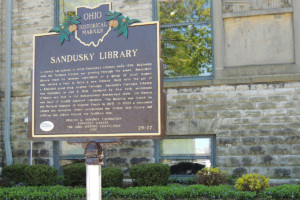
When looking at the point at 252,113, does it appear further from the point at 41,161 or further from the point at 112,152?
the point at 41,161

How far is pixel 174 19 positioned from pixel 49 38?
21.9 ft

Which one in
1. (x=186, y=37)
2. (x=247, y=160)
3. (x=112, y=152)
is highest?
(x=186, y=37)

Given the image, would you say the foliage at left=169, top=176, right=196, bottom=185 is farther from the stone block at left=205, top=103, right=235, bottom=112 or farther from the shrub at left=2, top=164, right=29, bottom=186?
the shrub at left=2, top=164, right=29, bottom=186

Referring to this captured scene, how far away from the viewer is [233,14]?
35.2ft

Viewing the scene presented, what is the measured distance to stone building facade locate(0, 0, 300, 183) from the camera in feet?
33.4

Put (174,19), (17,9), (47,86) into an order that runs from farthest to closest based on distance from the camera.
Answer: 1. (17,9)
2. (174,19)
3. (47,86)

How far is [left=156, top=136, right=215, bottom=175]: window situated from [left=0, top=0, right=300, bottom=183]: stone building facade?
206 mm

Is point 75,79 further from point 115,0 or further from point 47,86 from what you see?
point 115,0

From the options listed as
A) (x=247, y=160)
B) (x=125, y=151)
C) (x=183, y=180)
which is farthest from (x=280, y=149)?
(x=125, y=151)

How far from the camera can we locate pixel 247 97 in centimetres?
1050

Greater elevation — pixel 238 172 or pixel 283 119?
pixel 283 119

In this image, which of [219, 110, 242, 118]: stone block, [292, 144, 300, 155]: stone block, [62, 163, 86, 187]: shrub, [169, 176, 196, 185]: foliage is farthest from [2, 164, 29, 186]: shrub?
[292, 144, 300, 155]: stone block

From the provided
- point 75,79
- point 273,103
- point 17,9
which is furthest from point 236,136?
point 17,9

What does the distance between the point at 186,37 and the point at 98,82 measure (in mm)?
6809
